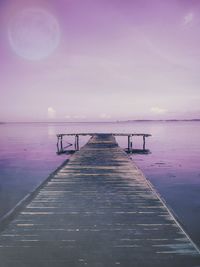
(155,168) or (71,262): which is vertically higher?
(71,262)

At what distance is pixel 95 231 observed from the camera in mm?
5691

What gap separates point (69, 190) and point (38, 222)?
8.93ft

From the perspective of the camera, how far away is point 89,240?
5289mm

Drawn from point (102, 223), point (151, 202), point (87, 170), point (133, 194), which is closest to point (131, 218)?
point (102, 223)

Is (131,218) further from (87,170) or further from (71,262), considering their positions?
(87,170)

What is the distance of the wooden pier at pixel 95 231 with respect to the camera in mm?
4637

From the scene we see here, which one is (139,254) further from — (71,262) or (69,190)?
(69,190)

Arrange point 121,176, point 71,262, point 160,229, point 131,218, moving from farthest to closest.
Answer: point 121,176, point 131,218, point 160,229, point 71,262

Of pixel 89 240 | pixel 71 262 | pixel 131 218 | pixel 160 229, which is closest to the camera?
pixel 71 262

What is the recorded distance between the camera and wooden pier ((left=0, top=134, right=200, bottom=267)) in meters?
4.64

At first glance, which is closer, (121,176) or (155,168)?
(121,176)

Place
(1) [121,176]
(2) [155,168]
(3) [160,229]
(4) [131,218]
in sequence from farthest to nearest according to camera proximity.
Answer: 1. (2) [155,168]
2. (1) [121,176]
3. (4) [131,218]
4. (3) [160,229]

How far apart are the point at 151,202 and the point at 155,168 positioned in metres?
18.8

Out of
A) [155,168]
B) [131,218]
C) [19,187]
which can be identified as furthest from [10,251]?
[155,168]
